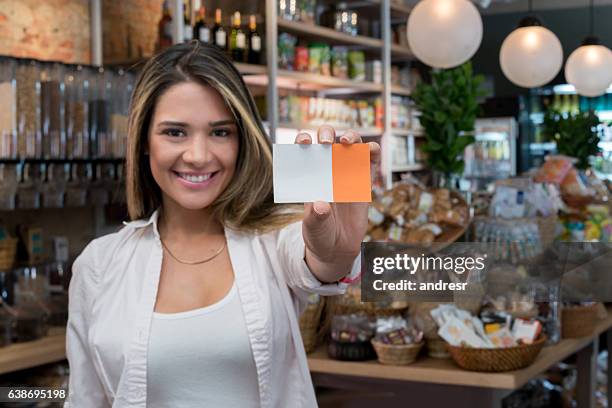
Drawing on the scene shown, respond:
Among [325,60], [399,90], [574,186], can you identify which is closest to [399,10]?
[399,90]

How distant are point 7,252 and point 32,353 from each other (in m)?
0.74

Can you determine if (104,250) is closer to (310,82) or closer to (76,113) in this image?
(76,113)

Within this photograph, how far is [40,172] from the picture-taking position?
330cm

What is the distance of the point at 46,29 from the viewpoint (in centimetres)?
390

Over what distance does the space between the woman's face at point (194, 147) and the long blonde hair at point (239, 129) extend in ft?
0.09

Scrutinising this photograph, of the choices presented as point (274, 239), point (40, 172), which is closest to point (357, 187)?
point (274, 239)

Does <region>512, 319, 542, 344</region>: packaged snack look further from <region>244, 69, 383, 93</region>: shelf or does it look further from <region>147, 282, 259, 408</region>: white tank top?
<region>244, 69, 383, 93</region>: shelf

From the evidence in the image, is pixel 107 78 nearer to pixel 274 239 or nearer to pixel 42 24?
pixel 42 24

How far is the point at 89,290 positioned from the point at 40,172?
6.31 ft

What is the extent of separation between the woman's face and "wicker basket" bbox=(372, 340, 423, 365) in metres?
1.41

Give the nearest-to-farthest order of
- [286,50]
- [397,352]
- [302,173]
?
1. [302,173]
2. [397,352]
3. [286,50]

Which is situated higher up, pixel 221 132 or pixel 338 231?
pixel 221 132

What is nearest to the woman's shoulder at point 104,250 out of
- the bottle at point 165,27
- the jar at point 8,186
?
the jar at point 8,186

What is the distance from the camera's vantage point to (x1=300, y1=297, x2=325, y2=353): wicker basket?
2.75 metres
